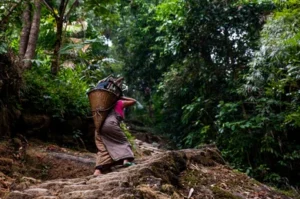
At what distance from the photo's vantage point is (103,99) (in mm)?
4766

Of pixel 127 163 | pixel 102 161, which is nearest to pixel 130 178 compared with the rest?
pixel 127 163

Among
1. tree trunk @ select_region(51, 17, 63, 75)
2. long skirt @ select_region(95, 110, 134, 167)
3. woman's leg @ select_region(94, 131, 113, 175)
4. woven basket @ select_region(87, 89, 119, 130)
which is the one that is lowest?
woman's leg @ select_region(94, 131, 113, 175)

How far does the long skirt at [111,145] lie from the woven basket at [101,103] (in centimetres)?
7

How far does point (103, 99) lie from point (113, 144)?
24.4 inches

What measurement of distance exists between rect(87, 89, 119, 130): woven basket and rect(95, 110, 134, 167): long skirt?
75 millimetres

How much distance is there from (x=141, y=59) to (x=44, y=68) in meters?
10.1

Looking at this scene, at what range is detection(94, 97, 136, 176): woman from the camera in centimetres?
454

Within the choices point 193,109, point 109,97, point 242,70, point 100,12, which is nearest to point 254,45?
point 242,70

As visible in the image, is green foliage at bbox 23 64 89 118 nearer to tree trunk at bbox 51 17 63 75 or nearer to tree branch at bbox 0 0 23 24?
tree trunk at bbox 51 17 63 75

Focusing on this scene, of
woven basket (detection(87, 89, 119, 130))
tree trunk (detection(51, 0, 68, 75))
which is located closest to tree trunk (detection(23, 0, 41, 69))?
tree trunk (detection(51, 0, 68, 75))

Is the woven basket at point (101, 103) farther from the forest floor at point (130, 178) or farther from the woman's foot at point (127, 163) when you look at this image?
the forest floor at point (130, 178)

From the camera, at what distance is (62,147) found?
660 centimetres

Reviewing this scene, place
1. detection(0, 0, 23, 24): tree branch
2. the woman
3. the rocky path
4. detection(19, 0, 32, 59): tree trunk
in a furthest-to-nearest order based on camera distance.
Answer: detection(19, 0, 32, 59): tree trunk < detection(0, 0, 23, 24): tree branch < the woman < the rocky path

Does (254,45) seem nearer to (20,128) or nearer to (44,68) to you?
(44,68)
